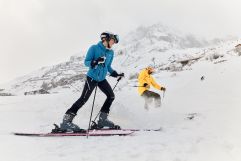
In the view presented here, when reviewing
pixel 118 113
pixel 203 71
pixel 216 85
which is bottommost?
pixel 118 113

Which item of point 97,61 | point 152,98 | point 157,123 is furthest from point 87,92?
point 152,98

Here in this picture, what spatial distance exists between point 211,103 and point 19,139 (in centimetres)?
634

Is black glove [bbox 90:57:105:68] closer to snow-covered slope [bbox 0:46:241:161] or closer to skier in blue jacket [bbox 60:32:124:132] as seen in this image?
skier in blue jacket [bbox 60:32:124:132]

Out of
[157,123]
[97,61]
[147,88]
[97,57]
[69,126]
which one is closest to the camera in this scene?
[97,61]

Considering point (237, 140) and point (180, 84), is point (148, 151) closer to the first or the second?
point (237, 140)

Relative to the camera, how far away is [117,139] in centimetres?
959

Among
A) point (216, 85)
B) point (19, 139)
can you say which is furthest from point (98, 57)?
point (216, 85)

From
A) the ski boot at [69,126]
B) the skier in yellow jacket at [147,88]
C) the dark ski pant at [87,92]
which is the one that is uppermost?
the skier in yellow jacket at [147,88]

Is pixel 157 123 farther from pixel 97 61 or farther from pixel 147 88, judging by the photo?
pixel 97 61

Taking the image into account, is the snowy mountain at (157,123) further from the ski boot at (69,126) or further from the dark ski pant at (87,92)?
the dark ski pant at (87,92)

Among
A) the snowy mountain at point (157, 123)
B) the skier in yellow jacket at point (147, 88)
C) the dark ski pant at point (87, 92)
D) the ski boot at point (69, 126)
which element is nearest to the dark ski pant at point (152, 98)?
the skier in yellow jacket at point (147, 88)

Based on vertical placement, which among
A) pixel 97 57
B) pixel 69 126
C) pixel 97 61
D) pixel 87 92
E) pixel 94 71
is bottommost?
pixel 69 126

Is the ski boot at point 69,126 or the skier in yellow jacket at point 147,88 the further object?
the skier in yellow jacket at point 147,88

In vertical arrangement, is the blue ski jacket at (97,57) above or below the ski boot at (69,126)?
above
